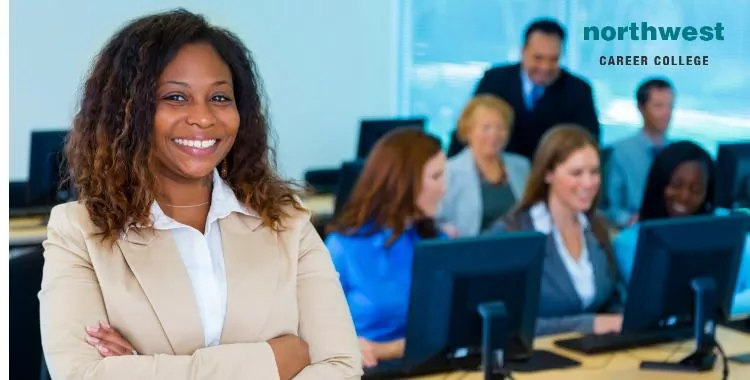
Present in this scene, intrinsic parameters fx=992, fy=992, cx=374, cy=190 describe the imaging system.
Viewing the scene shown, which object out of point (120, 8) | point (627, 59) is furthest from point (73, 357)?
point (120, 8)

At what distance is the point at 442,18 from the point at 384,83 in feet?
2.32

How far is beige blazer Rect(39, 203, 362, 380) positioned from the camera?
1658 millimetres

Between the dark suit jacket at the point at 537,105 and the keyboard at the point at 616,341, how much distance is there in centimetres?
234

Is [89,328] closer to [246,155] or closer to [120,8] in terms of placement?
[246,155]

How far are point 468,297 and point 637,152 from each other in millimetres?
2764

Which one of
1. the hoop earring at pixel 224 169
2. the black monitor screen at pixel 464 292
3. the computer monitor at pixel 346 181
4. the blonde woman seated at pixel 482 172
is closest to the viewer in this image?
the hoop earring at pixel 224 169

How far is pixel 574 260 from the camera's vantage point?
3.49 metres

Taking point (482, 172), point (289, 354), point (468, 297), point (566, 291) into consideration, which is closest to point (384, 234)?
point (566, 291)

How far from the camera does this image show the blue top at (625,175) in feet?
16.2

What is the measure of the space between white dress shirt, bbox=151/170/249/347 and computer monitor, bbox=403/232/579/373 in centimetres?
76

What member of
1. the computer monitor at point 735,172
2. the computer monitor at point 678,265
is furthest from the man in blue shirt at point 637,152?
the computer monitor at point 678,265

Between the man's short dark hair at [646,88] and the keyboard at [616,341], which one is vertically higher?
the man's short dark hair at [646,88]

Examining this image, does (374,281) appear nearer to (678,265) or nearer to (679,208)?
(678,265)

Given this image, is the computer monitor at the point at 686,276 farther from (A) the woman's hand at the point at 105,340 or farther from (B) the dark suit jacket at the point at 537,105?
(B) the dark suit jacket at the point at 537,105
